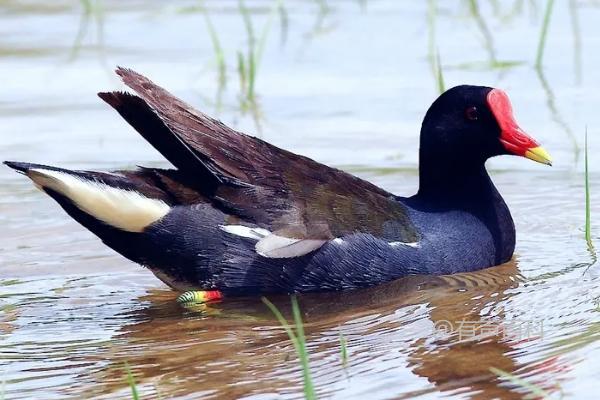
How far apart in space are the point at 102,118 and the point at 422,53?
7.04 feet

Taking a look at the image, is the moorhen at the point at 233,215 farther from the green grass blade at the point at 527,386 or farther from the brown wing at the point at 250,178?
the green grass blade at the point at 527,386

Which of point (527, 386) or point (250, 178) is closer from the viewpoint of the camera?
point (527, 386)

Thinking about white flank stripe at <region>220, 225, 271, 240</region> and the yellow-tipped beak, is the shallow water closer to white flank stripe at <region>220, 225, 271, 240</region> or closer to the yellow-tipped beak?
white flank stripe at <region>220, 225, 271, 240</region>

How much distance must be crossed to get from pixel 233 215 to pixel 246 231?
0.29ft

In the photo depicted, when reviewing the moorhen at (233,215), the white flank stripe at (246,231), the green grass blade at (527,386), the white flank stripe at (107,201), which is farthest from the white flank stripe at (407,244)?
the green grass blade at (527,386)

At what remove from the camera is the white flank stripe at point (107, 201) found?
5.49m

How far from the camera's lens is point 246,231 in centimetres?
557

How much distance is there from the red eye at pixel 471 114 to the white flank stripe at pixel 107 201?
133cm

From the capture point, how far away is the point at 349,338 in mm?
5074

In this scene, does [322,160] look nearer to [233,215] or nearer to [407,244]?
[407,244]

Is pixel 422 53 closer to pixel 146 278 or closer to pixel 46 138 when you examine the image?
pixel 46 138

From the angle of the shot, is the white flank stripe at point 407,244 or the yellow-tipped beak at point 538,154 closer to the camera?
the white flank stripe at point 407,244

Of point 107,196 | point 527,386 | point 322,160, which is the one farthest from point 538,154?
point 527,386

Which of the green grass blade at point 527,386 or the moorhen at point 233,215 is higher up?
the moorhen at point 233,215
